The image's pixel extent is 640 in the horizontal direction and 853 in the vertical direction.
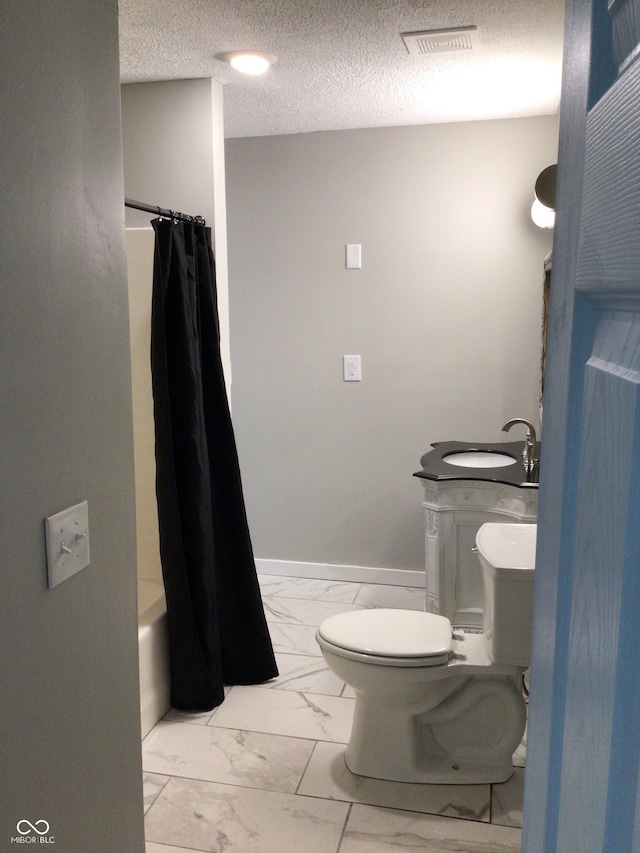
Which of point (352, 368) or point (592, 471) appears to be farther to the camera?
point (352, 368)

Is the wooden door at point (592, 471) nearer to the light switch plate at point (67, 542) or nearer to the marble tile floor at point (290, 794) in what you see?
the light switch plate at point (67, 542)

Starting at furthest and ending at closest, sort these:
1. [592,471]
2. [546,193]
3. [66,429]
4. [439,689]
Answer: [546,193] < [439,689] < [66,429] < [592,471]

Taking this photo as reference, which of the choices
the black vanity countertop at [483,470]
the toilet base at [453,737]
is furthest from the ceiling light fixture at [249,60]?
the toilet base at [453,737]

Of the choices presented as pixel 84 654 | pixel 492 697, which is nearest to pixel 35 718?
pixel 84 654

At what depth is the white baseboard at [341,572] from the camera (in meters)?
3.80

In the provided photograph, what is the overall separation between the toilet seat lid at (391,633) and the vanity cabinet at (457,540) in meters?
0.46

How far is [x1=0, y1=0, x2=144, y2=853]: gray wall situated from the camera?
3.36 feet

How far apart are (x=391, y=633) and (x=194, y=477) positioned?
2.90 feet

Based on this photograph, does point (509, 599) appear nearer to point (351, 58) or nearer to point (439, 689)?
point (439, 689)

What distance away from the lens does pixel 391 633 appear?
7.47ft

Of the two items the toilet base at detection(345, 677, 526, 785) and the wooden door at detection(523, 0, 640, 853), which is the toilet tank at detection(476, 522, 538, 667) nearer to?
the toilet base at detection(345, 677, 526, 785)

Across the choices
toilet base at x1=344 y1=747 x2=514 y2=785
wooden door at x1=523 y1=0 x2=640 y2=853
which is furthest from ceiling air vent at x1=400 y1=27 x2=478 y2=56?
toilet base at x1=344 y1=747 x2=514 y2=785

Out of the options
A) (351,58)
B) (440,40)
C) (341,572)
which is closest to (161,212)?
(351,58)

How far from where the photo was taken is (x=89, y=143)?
3.99 feet
